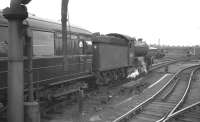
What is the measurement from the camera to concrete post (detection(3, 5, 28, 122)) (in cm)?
584

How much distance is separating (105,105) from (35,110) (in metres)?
4.65

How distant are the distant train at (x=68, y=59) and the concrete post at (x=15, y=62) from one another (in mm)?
578

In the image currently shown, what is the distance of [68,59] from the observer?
1060cm

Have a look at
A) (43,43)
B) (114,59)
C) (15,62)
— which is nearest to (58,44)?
(43,43)

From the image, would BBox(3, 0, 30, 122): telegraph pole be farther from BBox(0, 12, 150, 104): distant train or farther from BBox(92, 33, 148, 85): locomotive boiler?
BBox(92, 33, 148, 85): locomotive boiler

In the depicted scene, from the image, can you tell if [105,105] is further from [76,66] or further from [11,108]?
[11,108]

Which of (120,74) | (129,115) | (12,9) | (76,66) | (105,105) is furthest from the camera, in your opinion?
(120,74)

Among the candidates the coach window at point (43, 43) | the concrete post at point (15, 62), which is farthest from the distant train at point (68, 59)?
the concrete post at point (15, 62)

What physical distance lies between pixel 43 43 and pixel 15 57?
326 centimetres

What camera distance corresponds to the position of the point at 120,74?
17.5m

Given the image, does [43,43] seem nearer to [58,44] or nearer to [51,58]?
[51,58]

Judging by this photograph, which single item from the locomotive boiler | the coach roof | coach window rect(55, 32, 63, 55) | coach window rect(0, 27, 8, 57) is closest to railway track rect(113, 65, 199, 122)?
the locomotive boiler

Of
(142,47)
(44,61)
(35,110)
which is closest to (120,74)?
(142,47)

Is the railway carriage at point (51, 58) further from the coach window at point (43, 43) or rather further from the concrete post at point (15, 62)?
the concrete post at point (15, 62)
